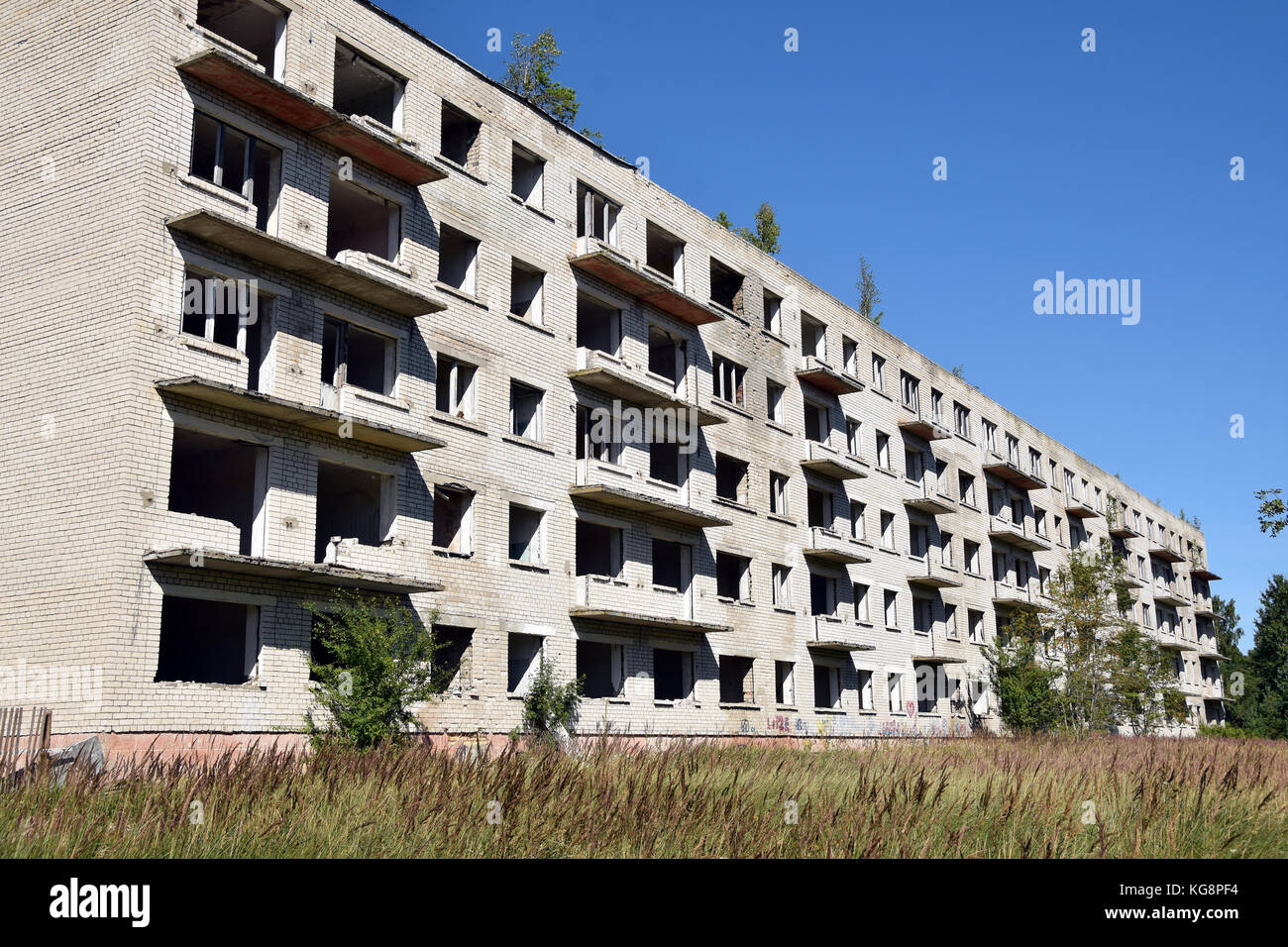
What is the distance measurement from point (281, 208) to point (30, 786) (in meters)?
15.6

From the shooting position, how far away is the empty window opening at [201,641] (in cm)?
2408

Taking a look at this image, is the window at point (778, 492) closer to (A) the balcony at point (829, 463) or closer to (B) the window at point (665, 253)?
(A) the balcony at point (829, 463)

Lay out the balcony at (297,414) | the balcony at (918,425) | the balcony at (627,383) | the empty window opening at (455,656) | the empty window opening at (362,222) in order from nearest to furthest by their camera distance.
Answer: the balcony at (297,414)
the empty window opening at (455,656)
the empty window opening at (362,222)
the balcony at (627,383)
the balcony at (918,425)

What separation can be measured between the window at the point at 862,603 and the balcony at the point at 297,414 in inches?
875

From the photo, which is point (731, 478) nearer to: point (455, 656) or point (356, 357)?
point (455, 656)

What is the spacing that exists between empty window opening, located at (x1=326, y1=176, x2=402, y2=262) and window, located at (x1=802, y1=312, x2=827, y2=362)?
19206mm

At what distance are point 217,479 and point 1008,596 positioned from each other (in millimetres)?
39185

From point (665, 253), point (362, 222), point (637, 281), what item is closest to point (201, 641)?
point (362, 222)

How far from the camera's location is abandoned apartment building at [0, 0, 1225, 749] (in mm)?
20297

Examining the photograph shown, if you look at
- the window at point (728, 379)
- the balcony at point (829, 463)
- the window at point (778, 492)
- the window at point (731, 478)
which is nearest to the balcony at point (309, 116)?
the window at point (728, 379)

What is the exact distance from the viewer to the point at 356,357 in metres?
27.2

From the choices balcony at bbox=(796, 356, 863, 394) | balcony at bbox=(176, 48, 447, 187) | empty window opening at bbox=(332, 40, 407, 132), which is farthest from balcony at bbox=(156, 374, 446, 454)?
balcony at bbox=(796, 356, 863, 394)
